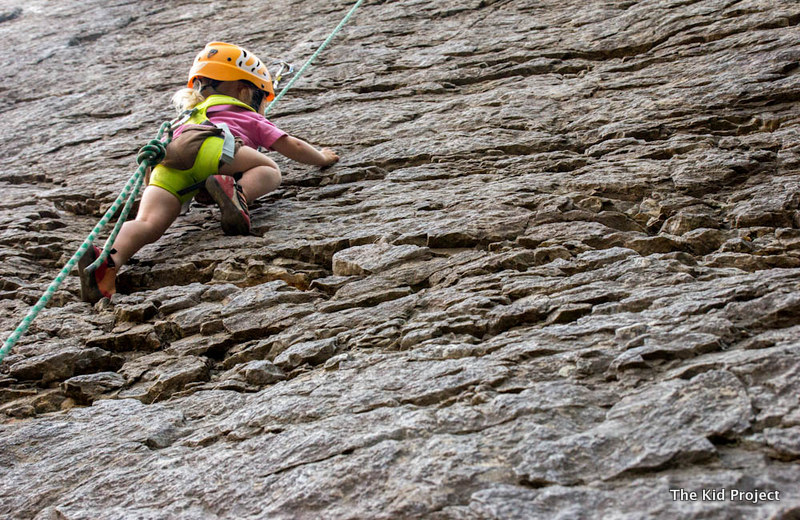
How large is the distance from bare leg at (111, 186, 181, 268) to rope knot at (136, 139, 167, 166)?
21cm

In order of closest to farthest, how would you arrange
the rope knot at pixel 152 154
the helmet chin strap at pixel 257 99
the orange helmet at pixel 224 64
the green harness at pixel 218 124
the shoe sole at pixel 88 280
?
1. the shoe sole at pixel 88 280
2. the rope knot at pixel 152 154
3. the green harness at pixel 218 124
4. the orange helmet at pixel 224 64
5. the helmet chin strap at pixel 257 99

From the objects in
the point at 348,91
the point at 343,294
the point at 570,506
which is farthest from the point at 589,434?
the point at 348,91

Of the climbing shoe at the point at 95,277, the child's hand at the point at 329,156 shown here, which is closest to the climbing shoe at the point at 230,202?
the climbing shoe at the point at 95,277

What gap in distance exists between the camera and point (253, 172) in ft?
15.3

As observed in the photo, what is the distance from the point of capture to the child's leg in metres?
4.61

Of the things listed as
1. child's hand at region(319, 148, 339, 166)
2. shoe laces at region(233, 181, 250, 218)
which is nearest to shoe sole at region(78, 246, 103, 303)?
shoe laces at region(233, 181, 250, 218)

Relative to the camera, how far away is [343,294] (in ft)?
12.0

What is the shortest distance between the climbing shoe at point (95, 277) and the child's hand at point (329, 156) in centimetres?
170

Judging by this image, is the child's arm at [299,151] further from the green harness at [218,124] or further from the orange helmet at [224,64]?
the orange helmet at [224,64]

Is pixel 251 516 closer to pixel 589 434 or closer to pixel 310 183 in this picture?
pixel 589 434

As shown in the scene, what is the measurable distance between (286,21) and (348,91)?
2.65 m

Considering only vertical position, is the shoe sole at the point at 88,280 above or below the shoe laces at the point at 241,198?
below

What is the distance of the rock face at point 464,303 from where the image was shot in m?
2.26

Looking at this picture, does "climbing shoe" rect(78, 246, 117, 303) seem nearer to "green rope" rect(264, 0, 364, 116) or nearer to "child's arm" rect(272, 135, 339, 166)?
"child's arm" rect(272, 135, 339, 166)
